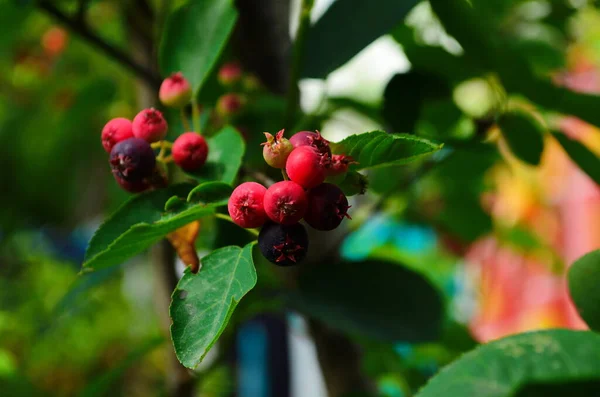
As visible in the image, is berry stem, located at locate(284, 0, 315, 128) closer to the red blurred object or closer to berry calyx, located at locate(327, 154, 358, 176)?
berry calyx, located at locate(327, 154, 358, 176)

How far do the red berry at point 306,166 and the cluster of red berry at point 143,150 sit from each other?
8 cm

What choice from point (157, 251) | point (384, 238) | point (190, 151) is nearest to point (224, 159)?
point (190, 151)

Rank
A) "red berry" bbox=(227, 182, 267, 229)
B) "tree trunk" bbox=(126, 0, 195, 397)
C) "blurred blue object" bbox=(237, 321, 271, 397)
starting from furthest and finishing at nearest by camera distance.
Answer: "blurred blue object" bbox=(237, 321, 271, 397)
"tree trunk" bbox=(126, 0, 195, 397)
"red berry" bbox=(227, 182, 267, 229)

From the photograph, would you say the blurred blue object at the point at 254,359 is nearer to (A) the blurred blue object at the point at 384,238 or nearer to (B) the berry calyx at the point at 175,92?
(A) the blurred blue object at the point at 384,238

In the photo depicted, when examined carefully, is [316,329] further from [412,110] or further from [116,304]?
[116,304]

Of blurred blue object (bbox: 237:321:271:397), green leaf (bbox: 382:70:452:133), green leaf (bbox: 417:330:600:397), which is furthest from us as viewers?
blurred blue object (bbox: 237:321:271:397)

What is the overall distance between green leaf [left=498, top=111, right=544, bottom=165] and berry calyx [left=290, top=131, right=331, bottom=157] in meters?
0.29

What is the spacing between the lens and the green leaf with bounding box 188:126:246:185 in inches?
13.6

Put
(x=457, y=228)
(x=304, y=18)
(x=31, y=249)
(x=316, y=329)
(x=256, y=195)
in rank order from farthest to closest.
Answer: (x=31, y=249)
(x=457, y=228)
(x=316, y=329)
(x=304, y=18)
(x=256, y=195)

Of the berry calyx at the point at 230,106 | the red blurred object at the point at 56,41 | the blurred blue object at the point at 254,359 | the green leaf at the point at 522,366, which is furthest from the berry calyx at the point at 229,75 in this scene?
the blurred blue object at the point at 254,359

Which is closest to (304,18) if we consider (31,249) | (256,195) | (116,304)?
(256,195)

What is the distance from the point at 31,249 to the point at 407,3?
1952mm

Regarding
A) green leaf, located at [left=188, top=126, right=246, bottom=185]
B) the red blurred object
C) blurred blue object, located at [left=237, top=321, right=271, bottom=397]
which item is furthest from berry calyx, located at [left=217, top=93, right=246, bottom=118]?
blurred blue object, located at [left=237, top=321, right=271, bottom=397]

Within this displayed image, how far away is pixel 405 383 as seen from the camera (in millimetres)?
643
